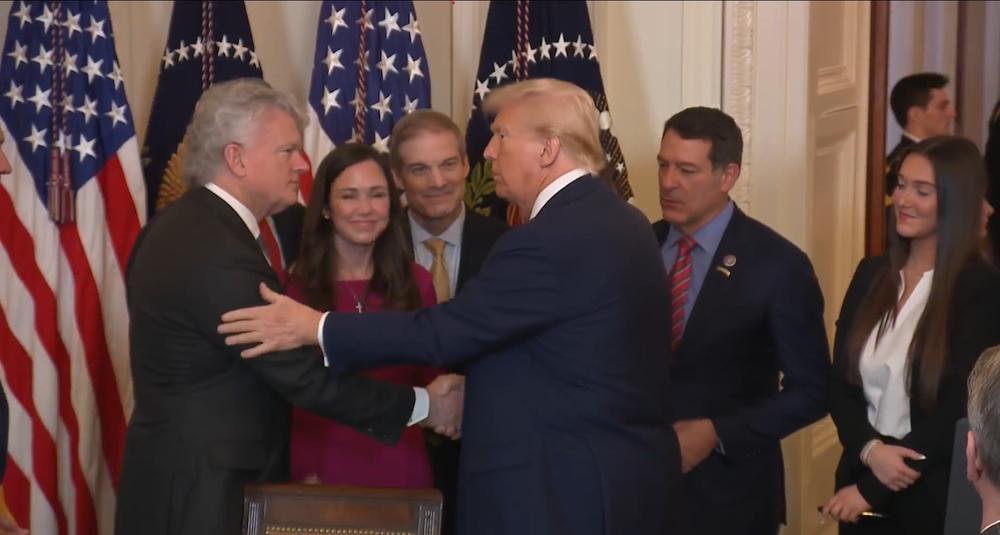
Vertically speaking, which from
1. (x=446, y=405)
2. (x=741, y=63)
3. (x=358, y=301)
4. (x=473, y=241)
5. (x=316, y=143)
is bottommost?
(x=446, y=405)

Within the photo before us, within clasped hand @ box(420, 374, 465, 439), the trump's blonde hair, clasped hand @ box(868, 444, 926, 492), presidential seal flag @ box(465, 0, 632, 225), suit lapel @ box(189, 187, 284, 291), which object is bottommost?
clasped hand @ box(868, 444, 926, 492)

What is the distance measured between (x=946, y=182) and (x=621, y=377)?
39.9 inches

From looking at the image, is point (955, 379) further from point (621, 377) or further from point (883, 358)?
point (621, 377)

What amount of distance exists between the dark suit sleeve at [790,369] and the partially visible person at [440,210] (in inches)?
33.9

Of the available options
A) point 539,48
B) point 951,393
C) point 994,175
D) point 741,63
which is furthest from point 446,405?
point 994,175

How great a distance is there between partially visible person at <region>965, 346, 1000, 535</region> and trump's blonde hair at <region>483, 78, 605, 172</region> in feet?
3.82

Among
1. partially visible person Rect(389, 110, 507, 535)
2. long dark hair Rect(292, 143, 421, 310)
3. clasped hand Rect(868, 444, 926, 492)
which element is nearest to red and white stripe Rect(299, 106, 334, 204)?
partially visible person Rect(389, 110, 507, 535)

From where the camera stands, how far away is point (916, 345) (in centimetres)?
370

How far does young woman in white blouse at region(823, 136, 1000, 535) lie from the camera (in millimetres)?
3660

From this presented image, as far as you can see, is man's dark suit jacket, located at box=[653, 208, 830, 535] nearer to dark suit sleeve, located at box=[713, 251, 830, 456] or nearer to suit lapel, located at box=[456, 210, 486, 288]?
dark suit sleeve, located at box=[713, 251, 830, 456]

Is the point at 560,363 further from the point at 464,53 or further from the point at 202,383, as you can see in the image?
the point at 464,53

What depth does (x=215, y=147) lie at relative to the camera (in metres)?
3.61

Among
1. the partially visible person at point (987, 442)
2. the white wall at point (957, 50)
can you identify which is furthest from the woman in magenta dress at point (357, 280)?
the white wall at point (957, 50)

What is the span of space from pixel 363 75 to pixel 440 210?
42.6 inches
